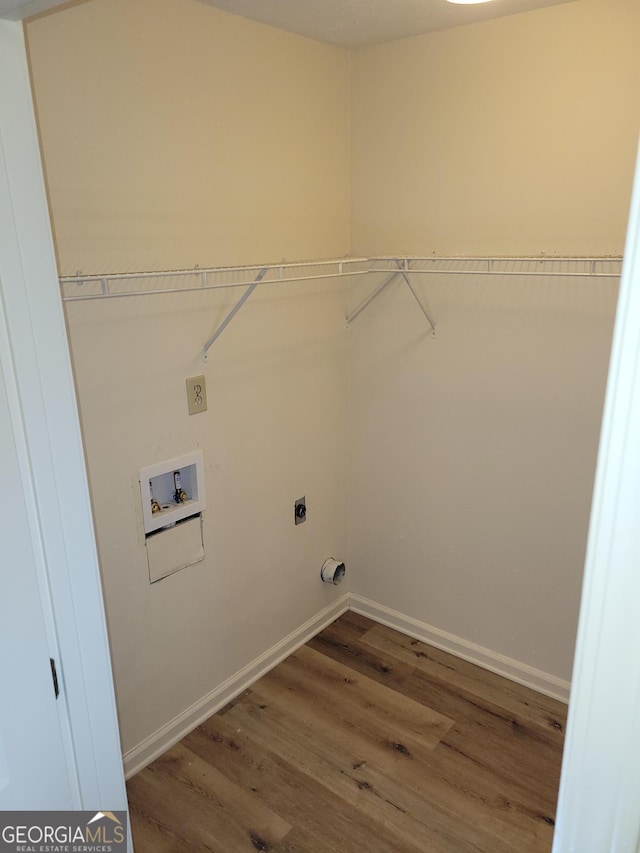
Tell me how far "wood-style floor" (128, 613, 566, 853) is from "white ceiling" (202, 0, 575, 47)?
257 cm

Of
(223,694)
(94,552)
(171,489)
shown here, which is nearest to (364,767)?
(223,694)

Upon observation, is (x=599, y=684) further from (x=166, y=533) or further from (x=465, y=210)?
(x=465, y=210)

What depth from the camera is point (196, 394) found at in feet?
7.36

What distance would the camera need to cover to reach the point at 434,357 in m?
2.66

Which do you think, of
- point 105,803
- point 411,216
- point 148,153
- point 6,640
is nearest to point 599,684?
point 6,640

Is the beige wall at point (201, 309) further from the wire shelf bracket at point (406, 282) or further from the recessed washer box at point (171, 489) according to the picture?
the wire shelf bracket at point (406, 282)

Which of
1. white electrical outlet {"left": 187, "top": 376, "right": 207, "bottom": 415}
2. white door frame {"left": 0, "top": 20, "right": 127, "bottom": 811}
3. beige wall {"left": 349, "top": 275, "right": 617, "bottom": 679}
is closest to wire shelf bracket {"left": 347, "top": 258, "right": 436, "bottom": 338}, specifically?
beige wall {"left": 349, "top": 275, "right": 617, "bottom": 679}

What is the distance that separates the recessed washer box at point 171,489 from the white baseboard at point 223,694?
0.81m

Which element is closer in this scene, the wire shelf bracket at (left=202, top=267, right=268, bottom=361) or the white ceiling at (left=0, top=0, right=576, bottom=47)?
the white ceiling at (left=0, top=0, right=576, bottom=47)

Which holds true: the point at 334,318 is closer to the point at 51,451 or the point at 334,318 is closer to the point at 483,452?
the point at 483,452

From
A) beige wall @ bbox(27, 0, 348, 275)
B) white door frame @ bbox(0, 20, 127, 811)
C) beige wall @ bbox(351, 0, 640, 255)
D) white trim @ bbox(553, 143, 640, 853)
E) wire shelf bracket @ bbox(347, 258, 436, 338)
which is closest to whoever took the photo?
white trim @ bbox(553, 143, 640, 853)

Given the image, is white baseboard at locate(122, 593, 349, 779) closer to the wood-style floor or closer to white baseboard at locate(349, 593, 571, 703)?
the wood-style floor

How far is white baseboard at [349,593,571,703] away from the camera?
2.65m

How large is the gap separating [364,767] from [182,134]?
7.51 ft
